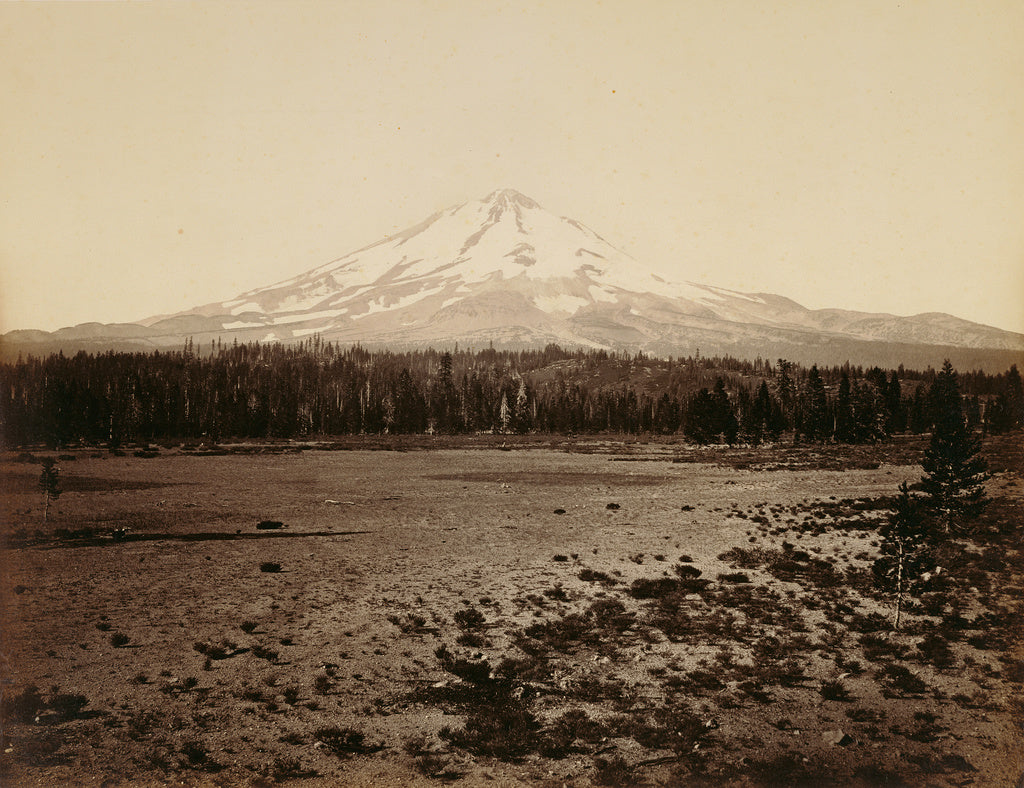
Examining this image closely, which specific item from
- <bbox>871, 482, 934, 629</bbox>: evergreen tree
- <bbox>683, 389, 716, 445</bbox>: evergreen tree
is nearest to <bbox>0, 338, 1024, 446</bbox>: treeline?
<bbox>683, 389, 716, 445</bbox>: evergreen tree

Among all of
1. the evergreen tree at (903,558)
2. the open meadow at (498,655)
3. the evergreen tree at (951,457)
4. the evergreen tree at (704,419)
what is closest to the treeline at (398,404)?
the evergreen tree at (704,419)

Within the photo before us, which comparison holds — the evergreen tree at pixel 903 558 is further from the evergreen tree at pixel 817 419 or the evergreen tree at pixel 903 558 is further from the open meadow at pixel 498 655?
the evergreen tree at pixel 817 419

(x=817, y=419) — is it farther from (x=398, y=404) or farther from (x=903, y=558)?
(x=903, y=558)

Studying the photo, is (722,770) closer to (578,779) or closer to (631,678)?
(578,779)

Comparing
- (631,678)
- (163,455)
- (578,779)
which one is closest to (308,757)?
(578,779)

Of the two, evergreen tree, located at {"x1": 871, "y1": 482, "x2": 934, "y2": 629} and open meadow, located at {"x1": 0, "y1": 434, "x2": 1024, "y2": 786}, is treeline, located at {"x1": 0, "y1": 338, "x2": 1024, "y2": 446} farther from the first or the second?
evergreen tree, located at {"x1": 871, "y1": 482, "x2": 934, "y2": 629}

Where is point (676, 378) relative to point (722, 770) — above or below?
above

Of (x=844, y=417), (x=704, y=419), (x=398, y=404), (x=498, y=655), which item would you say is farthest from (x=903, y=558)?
(x=398, y=404)
